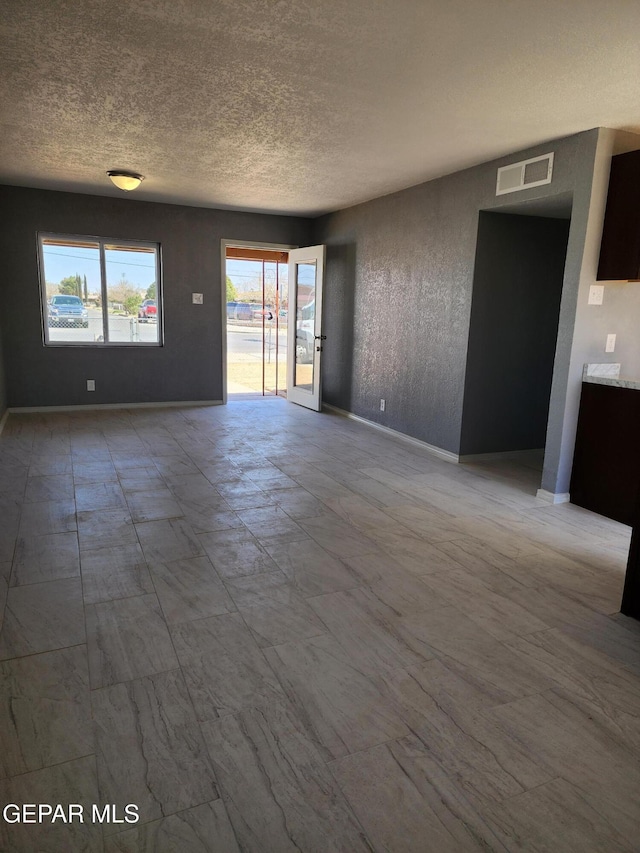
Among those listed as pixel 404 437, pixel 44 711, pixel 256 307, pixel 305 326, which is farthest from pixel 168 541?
pixel 256 307

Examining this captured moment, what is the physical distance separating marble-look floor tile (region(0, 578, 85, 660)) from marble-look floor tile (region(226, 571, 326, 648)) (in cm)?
70

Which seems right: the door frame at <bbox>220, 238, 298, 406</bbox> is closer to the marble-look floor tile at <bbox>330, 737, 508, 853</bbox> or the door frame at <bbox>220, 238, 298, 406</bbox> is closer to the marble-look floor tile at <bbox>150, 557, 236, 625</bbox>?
the marble-look floor tile at <bbox>150, 557, 236, 625</bbox>

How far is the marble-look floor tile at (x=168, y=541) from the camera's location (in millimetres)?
2955

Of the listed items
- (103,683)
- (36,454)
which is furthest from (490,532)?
(36,454)

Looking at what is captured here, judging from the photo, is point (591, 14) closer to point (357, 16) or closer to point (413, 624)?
point (357, 16)

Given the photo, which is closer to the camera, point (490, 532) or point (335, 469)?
point (490, 532)

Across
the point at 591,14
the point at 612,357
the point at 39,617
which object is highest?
the point at 591,14

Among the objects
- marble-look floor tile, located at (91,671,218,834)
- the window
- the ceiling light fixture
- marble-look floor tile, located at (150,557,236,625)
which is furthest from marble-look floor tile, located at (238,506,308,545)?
the window

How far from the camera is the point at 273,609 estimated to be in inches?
96.4

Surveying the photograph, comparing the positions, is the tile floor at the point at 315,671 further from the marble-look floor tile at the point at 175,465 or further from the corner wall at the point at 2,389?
the corner wall at the point at 2,389

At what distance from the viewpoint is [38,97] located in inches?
129

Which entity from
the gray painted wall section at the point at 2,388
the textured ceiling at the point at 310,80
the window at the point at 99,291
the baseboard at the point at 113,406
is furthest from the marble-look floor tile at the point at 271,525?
the window at the point at 99,291

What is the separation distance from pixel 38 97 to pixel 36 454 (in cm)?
285

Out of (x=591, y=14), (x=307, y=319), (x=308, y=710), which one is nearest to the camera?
(x=308, y=710)
